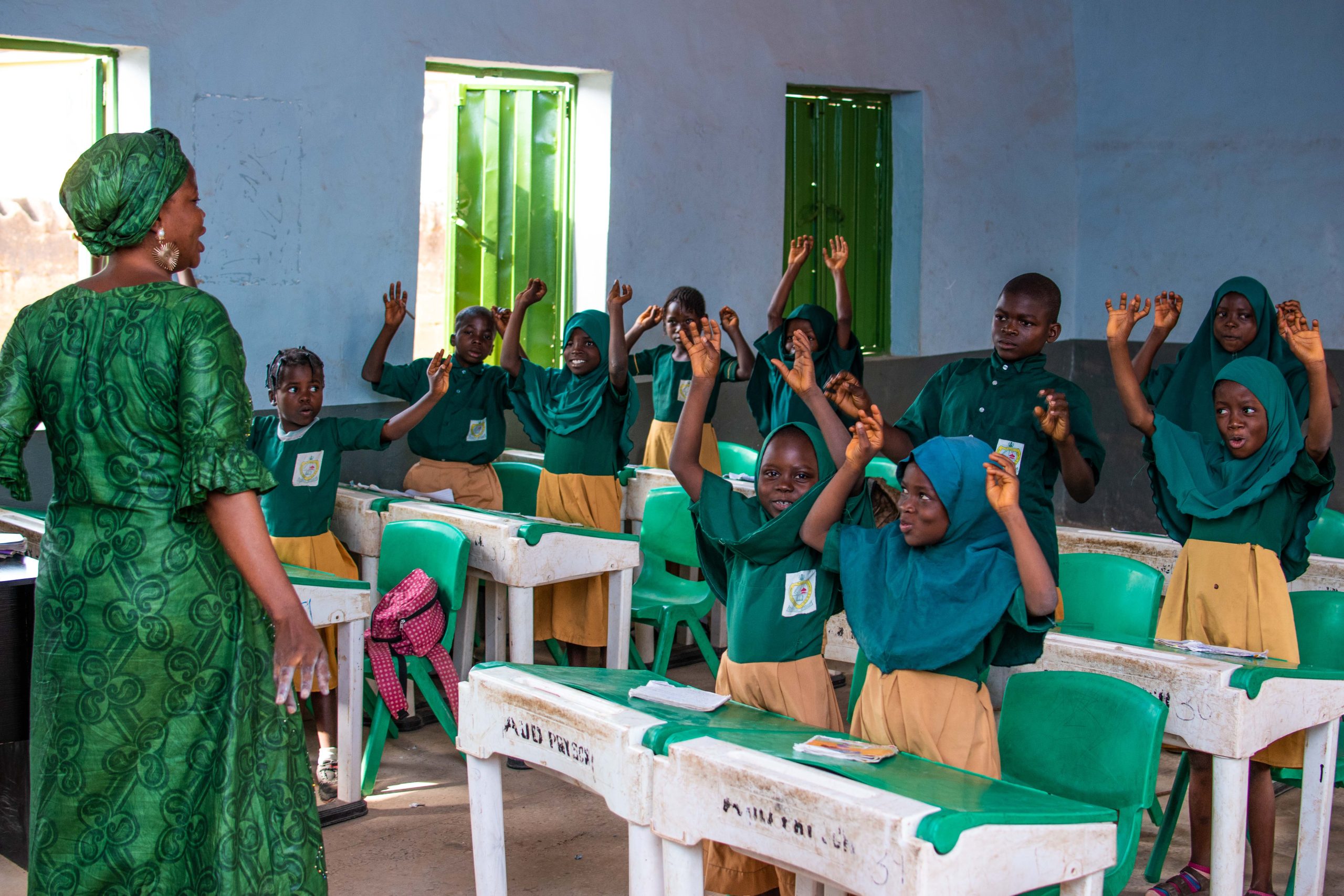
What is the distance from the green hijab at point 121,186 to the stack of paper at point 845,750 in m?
1.42

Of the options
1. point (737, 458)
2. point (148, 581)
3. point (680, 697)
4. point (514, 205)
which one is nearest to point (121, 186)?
point (148, 581)

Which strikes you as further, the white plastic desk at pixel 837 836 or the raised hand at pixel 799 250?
the raised hand at pixel 799 250

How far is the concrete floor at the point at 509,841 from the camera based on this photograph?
11.5ft

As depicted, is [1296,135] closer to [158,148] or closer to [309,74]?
[309,74]

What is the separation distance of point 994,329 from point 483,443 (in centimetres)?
235

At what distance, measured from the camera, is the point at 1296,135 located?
25.6 ft

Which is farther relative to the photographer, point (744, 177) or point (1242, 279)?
point (744, 177)

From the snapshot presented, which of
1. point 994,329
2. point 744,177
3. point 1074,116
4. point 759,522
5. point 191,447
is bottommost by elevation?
point 759,522

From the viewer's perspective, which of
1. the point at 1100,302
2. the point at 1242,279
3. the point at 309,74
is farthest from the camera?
the point at 1100,302

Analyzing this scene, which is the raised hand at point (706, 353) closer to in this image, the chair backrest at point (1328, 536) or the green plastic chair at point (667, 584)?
the green plastic chair at point (667, 584)

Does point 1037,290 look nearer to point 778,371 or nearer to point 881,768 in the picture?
point 778,371

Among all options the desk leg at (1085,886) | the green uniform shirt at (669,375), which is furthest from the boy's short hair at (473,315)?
the desk leg at (1085,886)

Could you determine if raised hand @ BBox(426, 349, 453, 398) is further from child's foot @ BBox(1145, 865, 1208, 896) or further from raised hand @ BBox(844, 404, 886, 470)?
child's foot @ BBox(1145, 865, 1208, 896)

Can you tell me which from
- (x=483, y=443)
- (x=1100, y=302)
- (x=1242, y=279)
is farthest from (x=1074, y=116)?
(x=483, y=443)
